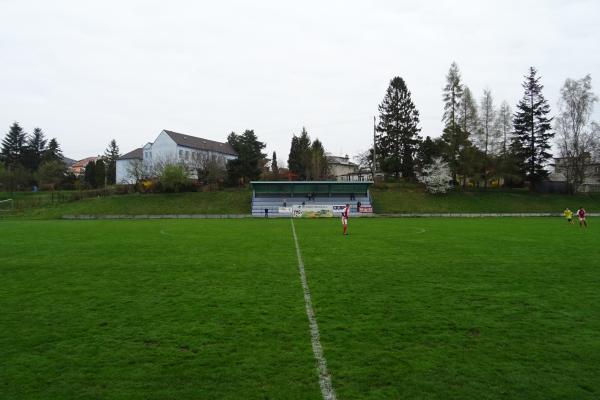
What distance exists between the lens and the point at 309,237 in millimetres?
22938

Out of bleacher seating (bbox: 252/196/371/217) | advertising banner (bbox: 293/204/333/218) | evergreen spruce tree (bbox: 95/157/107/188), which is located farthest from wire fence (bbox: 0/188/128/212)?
advertising banner (bbox: 293/204/333/218)

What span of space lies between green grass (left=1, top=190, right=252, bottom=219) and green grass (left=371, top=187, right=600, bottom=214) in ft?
63.4

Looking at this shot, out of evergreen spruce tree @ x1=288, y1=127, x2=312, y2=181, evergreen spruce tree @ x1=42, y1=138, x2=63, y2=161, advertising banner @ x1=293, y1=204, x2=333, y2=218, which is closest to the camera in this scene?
advertising banner @ x1=293, y1=204, x2=333, y2=218

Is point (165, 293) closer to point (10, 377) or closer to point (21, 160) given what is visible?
point (10, 377)

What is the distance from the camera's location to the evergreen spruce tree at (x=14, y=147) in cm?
9312

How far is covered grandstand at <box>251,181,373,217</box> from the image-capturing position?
52.9m

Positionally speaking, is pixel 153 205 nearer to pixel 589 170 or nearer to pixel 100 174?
pixel 100 174

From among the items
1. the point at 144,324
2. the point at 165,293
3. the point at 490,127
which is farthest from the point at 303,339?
the point at 490,127

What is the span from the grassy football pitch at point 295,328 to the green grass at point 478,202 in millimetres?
36752

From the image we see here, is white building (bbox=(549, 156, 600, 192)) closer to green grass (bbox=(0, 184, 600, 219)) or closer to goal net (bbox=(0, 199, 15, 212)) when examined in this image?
green grass (bbox=(0, 184, 600, 219))

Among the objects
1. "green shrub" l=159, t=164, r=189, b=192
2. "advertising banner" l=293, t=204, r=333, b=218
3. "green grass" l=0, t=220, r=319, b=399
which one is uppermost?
"green shrub" l=159, t=164, r=189, b=192

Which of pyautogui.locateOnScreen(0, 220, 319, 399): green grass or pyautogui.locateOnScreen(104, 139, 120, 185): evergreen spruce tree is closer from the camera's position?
pyautogui.locateOnScreen(0, 220, 319, 399): green grass

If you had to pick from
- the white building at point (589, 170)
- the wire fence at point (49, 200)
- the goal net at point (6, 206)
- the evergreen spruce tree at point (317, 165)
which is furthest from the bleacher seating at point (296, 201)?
the goal net at point (6, 206)

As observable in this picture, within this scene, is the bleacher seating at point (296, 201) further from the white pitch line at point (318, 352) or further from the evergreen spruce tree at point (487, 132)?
the white pitch line at point (318, 352)
